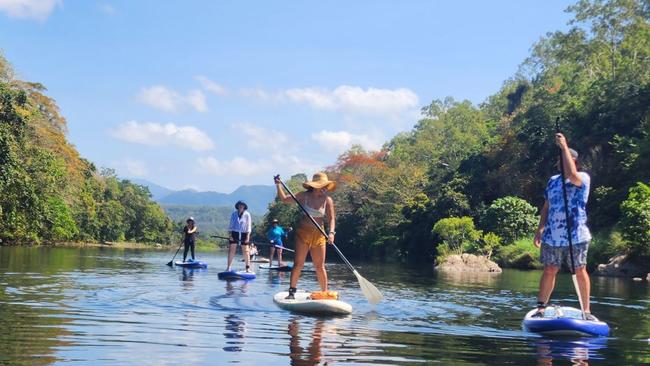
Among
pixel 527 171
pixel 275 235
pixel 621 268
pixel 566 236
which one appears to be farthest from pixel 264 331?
pixel 527 171

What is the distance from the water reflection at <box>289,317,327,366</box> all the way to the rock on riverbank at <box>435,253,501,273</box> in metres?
21.2

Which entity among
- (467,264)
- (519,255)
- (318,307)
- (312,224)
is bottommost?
(318,307)

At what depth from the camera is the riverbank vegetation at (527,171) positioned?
34875mm

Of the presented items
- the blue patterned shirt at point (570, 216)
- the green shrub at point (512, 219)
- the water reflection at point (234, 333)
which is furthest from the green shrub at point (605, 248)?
the water reflection at point (234, 333)

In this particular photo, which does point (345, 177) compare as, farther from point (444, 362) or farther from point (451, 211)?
point (444, 362)

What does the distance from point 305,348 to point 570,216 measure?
3605mm

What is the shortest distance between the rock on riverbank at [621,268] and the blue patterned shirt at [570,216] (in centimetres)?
1833

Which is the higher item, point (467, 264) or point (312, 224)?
point (312, 224)

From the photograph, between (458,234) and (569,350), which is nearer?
(569,350)

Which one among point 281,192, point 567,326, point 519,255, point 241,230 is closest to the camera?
point 567,326

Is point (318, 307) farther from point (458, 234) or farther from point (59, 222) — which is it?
point (59, 222)

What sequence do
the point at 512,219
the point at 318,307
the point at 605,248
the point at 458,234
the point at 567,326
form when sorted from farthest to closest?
1. the point at 458,234
2. the point at 512,219
3. the point at 605,248
4. the point at 318,307
5. the point at 567,326

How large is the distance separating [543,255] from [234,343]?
3.87 m

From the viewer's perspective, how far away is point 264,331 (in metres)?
7.64
